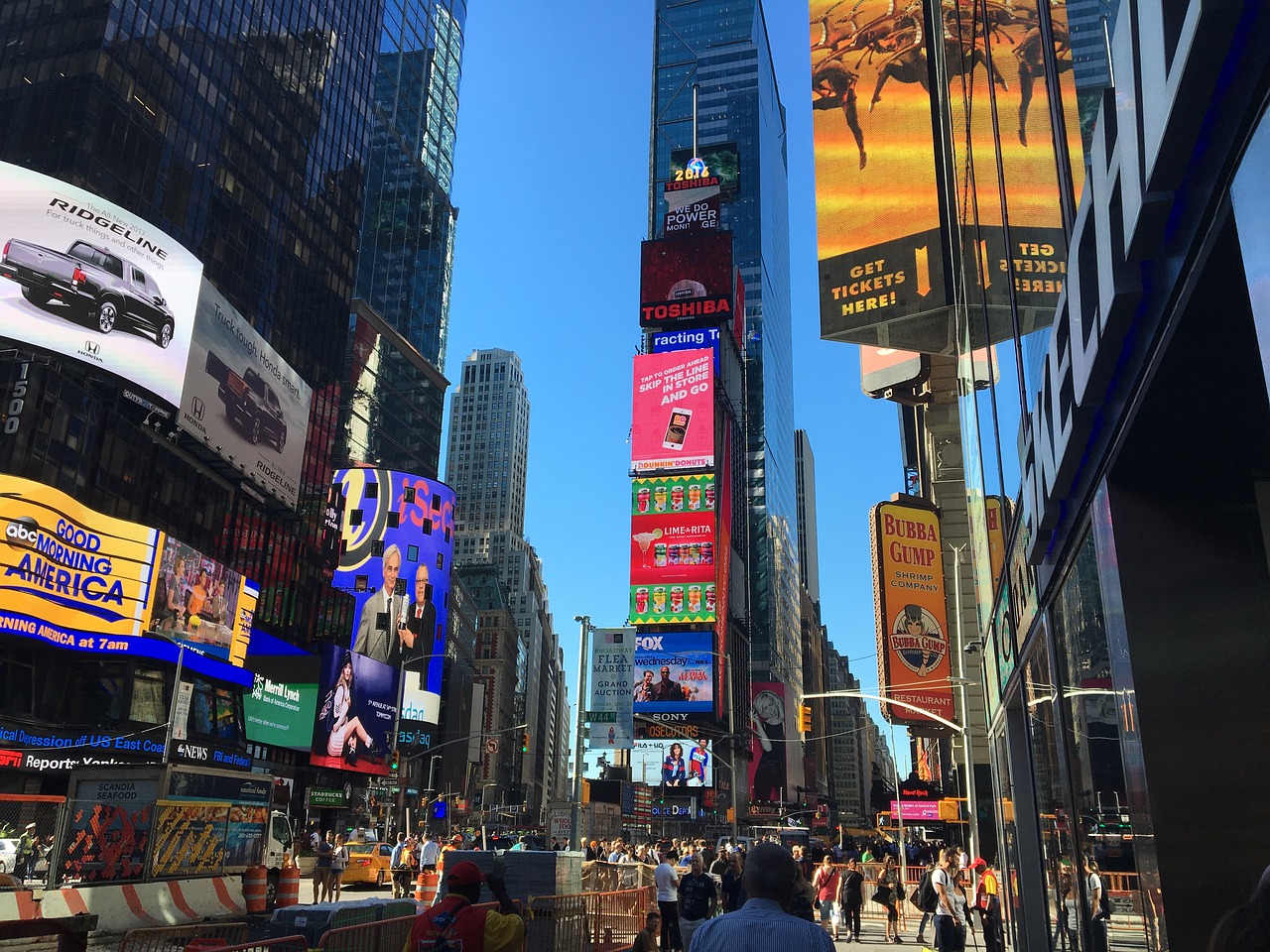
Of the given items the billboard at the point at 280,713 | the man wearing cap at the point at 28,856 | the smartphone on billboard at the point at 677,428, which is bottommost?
the man wearing cap at the point at 28,856

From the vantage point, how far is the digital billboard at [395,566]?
8394 centimetres

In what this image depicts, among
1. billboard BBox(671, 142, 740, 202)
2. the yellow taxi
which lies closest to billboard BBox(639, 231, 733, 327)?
billboard BBox(671, 142, 740, 202)

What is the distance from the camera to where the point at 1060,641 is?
306 inches

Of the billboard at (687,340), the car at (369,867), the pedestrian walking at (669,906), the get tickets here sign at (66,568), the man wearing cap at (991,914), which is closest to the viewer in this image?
the man wearing cap at (991,914)

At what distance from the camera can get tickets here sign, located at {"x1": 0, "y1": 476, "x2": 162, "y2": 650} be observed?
119 feet

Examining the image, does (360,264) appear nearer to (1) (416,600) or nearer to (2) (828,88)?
(1) (416,600)

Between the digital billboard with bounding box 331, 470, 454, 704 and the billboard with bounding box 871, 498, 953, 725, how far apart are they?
51.1 meters

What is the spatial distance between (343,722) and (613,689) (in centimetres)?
2479

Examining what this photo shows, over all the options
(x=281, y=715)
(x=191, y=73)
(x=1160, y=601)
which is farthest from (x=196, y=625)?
(x=1160, y=601)

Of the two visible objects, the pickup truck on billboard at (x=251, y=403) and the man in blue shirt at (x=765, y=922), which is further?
the pickup truck on billboard at (x=251, y=403)

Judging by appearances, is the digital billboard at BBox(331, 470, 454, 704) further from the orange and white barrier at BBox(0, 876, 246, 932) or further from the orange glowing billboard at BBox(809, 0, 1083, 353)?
the orange glowing billboard at BBox(809, 0, 1083, 353)

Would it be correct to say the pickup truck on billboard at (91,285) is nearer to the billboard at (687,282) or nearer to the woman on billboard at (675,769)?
the woman on billboard at (675,769)

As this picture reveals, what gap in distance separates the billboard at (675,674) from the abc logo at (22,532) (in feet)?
207

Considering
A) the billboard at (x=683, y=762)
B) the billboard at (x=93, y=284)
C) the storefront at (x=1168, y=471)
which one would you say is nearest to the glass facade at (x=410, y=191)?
the billboard at (x=683, y=762)
